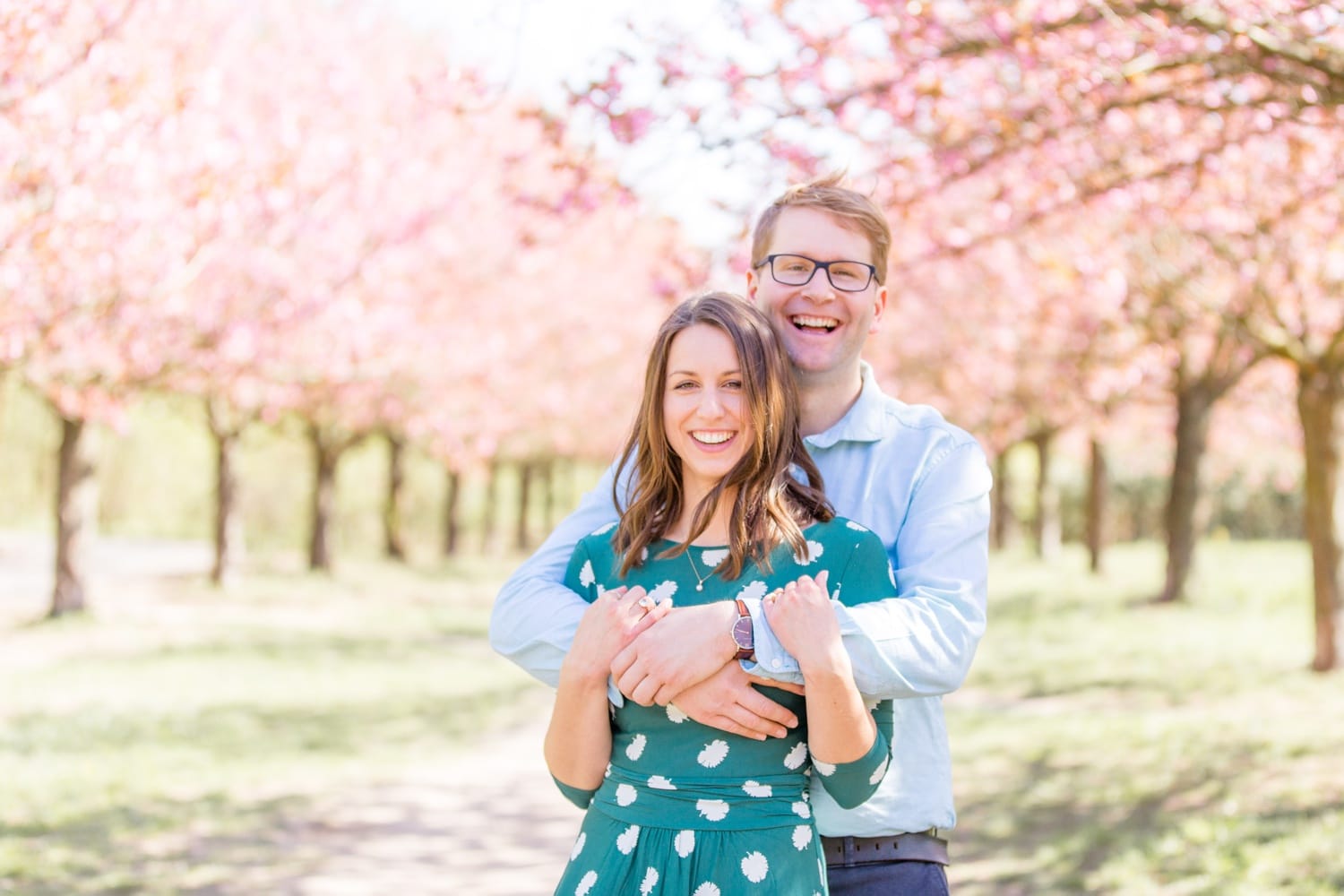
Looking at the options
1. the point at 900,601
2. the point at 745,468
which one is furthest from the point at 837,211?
the point at 900,601

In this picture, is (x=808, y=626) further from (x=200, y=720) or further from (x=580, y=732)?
(x=200, y=720)

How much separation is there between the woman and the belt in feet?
0.63

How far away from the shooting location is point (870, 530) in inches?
92.9

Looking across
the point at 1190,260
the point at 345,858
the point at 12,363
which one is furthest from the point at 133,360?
the point at 1190,260

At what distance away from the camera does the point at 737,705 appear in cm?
214

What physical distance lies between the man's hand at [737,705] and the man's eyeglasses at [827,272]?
84cm

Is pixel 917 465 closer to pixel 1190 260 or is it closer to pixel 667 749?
pixel 667 749

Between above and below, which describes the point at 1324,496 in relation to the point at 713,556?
above

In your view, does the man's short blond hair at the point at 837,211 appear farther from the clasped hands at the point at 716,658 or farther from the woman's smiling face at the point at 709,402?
the clasped hands at the point at 716,658

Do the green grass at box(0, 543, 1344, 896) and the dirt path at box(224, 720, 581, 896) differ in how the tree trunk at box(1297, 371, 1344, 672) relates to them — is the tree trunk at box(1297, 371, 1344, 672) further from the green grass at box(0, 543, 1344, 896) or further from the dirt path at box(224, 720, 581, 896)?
the dirt path at box(224, 720, 581, 896)

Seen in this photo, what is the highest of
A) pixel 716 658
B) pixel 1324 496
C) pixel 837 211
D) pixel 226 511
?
pixel 837 211

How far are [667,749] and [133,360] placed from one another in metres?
8.94

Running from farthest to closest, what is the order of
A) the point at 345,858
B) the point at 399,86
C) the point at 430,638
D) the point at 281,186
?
the point at 430,638 < the point at 399,86 < the point at 281,186 < the point at 345,858

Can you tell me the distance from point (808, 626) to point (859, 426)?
1.90 feet
